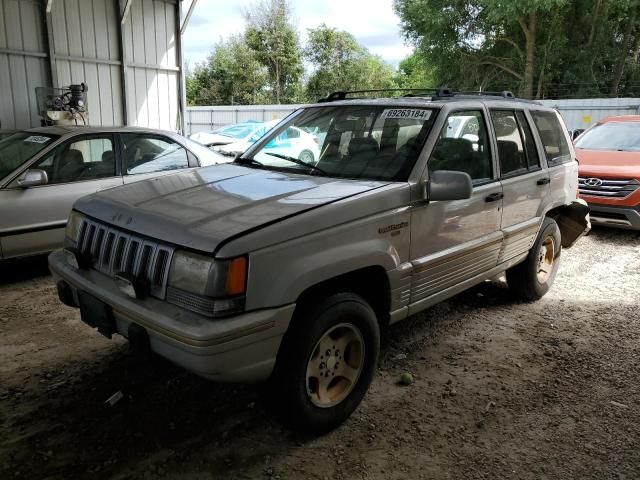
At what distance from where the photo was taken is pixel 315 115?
4086 millimetres

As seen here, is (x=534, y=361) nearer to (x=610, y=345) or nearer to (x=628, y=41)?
(x=610, y=345)

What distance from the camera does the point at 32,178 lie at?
4.98 metres

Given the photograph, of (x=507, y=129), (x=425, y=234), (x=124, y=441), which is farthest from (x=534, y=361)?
(x=124, y=441)

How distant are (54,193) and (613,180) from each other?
7412 mm

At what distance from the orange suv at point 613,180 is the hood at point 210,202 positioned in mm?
5939

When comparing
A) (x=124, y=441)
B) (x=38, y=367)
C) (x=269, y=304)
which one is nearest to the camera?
(x=269, y=304)

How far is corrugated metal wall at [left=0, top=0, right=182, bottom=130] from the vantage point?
371 inches

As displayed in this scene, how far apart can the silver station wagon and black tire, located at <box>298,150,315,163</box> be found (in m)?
2.78

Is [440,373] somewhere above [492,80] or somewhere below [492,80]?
below

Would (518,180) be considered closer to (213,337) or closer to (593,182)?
(213,337)

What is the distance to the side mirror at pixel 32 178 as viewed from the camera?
4.98 meters

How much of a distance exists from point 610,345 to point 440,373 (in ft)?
5.28

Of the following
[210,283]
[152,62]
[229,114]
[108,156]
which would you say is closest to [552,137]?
[210,283]

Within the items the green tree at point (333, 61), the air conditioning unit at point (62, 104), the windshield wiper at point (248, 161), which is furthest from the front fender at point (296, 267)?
the green tree at point (333, 61)
